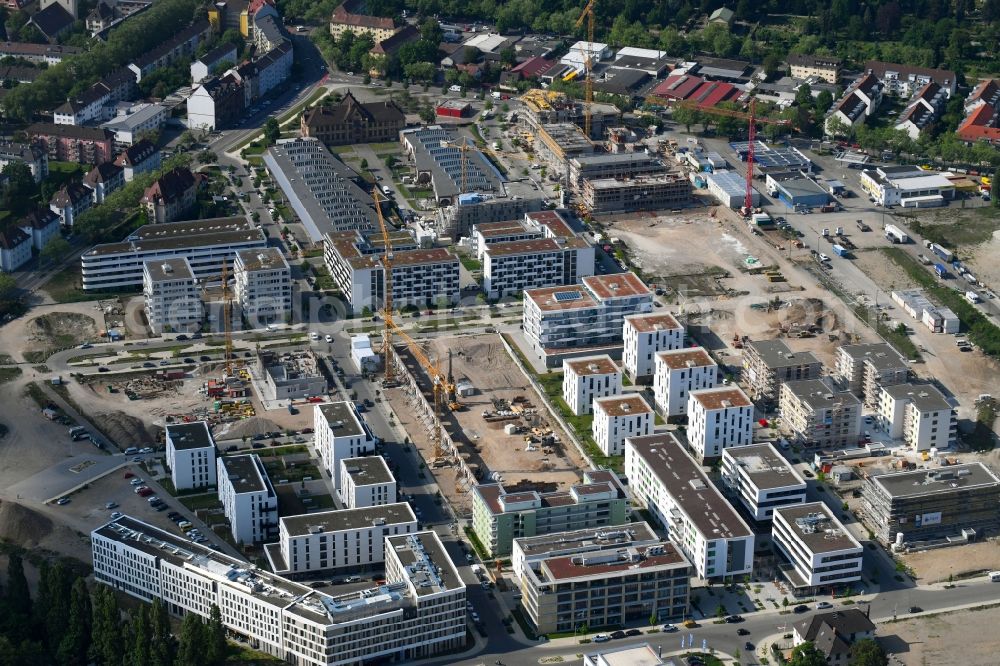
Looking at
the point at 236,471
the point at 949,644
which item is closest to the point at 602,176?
the point at 236,471

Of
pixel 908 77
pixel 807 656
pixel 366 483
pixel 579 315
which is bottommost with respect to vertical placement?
pixel 807 656

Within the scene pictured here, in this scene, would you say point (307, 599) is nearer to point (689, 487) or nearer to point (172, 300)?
point (689, 487)

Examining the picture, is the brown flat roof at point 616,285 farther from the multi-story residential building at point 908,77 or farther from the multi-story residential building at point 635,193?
the multi-story residential building at point 908,77

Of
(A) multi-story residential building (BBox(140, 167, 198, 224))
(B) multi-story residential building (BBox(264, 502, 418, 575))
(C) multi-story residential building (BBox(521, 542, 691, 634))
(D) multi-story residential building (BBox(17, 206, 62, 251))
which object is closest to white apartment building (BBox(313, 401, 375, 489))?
(B) multi-story residential building (BBox(264, 502, 418, 575))

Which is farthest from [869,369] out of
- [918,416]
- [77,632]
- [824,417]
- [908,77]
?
[908,77]

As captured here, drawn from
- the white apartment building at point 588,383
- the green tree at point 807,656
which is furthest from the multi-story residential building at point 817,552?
the white apartment building at point 588,383

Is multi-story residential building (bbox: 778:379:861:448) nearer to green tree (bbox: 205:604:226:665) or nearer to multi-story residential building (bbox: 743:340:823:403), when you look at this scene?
multi-story residential building (bbox: 743:340:823:403)

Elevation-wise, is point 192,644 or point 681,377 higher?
point 681,377
